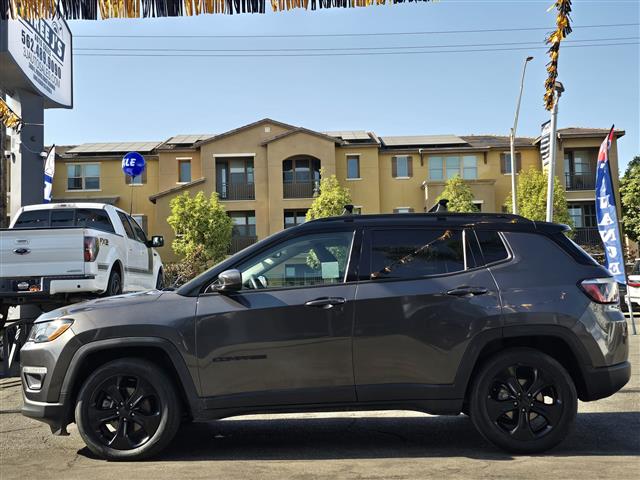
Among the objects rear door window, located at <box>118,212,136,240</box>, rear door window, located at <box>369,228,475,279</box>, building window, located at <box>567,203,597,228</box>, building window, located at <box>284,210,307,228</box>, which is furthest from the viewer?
building window, located at <box>567,203,597,228</box>

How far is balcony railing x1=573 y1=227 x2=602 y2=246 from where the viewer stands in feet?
130

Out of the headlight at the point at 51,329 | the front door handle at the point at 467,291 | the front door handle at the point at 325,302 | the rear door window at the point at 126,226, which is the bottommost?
the headlight at the point at 51,329

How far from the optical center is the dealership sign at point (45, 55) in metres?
14.9

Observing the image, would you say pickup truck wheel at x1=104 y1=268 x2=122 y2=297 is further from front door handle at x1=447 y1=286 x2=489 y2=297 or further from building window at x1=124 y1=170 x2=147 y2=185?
building window at x1=124 y1=170 x2=147 y2=185

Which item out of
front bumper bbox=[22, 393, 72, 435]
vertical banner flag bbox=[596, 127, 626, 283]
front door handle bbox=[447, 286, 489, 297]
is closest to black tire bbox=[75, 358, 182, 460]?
front bumper bbox=[22, 393, 72, 435]

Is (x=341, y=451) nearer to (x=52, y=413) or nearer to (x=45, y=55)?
(x=52, y=413)

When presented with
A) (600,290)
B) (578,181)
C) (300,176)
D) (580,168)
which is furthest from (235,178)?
(600,290)

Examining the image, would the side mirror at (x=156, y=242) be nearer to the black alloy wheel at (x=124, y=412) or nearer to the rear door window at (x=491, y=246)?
the black alloy wheel at (x=124, y=412)

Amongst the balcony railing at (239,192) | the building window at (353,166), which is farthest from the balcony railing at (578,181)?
the balcony railing at (239,192)

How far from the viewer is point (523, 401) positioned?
511 cm

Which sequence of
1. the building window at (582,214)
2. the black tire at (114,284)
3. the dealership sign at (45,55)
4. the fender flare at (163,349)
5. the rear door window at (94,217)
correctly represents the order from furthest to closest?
the building window at (582,214)
the dealership sign at (45,55)
the rear door window at (94,217)
the black tire at (114,284)
the fender flare at (163,349)

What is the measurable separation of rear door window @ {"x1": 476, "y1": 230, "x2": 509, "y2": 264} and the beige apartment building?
33.8 meters

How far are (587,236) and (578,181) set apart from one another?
11.9 feet

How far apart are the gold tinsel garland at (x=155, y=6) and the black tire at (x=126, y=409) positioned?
269 cm
